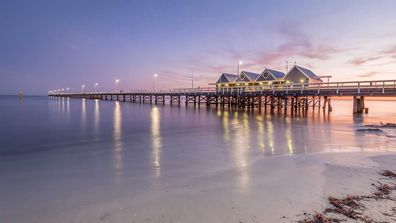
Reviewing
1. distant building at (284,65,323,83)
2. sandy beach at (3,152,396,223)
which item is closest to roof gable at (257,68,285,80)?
distant building at (284,65,323,83)

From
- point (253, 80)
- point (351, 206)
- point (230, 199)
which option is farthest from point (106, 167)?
point (253, 80)

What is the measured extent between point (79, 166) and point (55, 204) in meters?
2.53

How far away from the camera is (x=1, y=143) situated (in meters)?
10.1

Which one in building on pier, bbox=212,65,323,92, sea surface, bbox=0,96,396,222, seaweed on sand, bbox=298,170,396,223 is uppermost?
building on pier, bbox=212,65,323,92

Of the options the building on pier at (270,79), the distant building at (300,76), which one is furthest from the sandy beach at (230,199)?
the distant building at (300,76)

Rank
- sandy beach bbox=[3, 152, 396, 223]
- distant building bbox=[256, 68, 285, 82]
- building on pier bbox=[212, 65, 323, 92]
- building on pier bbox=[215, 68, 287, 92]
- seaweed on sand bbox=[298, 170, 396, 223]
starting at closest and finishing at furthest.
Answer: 1. seaweed on sand bbox=[298, 170, 396, 223]
2. sandy beach bbox=[3, 152, 396, 223]
3. building on pier bbox=[212, 65, 323, 92]
4. building on pier bbox=[215, 68, 287, 92]
5. distant building bbox=[256, 68, 285, 82]

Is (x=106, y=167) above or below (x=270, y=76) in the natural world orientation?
below

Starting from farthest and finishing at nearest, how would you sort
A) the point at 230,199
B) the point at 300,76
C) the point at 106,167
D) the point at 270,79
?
the point at 270,79
the point at 300,76
the point at 106,167
the point at 230,199

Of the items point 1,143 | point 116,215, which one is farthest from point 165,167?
point 1,143

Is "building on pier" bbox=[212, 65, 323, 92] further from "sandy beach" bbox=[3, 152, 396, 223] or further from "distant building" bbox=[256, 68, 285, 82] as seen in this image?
"sandy beach" bbox=[3, 152, 396, 223]

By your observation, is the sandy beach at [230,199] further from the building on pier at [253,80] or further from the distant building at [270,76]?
the distant building at [270,76]

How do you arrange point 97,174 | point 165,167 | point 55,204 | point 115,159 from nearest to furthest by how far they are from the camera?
1. point 55,204
2. point 97,174
3. point 165,167
4. point 115,159

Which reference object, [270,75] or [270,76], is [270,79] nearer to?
[270,76]

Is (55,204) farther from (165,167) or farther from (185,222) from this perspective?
(165,167)
